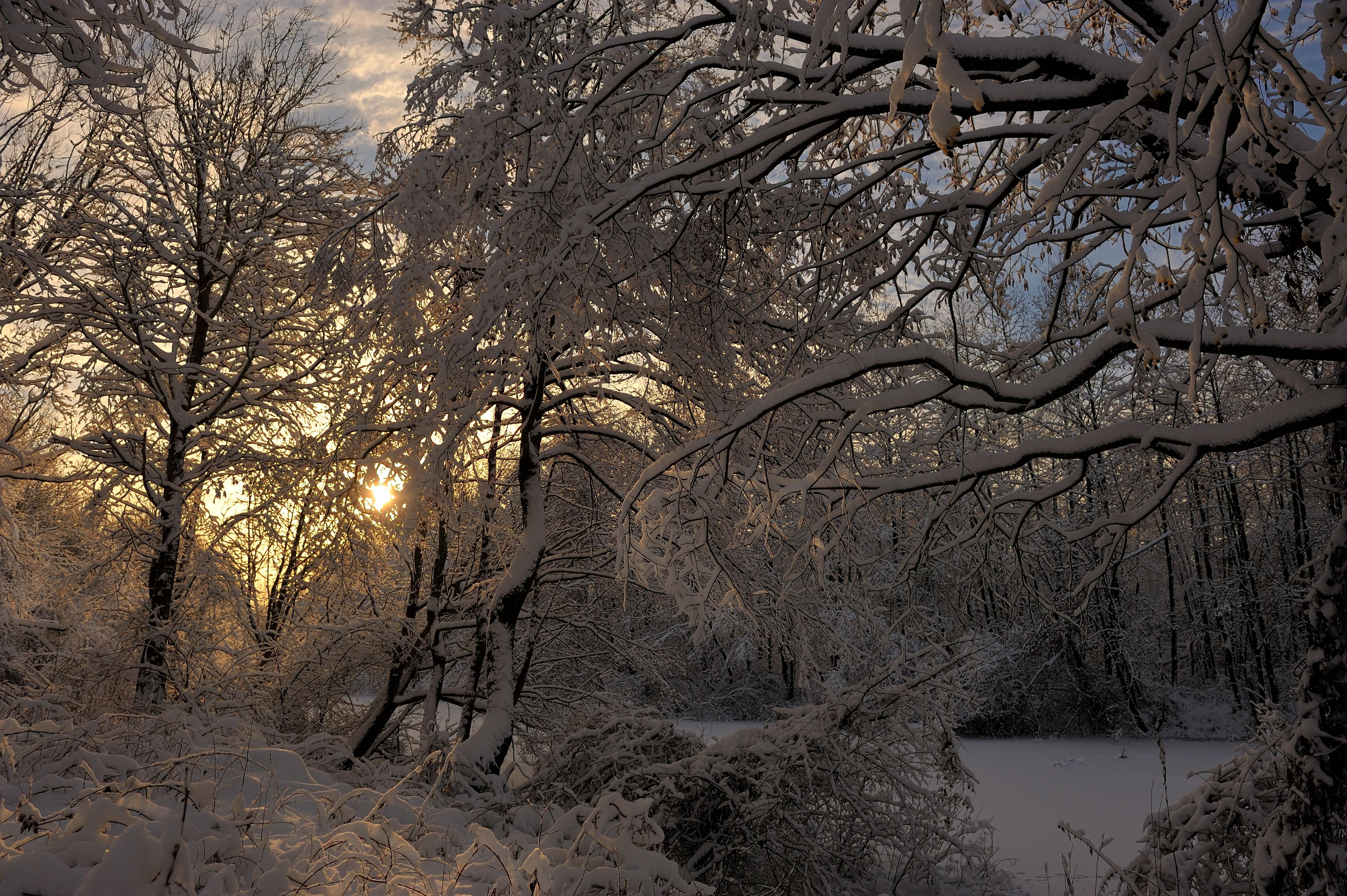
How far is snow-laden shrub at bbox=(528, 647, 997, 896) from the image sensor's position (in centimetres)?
643

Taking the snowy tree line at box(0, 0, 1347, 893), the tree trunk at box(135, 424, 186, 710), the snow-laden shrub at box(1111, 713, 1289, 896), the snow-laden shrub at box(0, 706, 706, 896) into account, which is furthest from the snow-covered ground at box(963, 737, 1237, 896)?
the tree trunk at box(135, 424, 186, 710)

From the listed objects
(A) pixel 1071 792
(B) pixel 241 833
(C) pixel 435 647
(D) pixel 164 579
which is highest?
(D) pixel 164 579

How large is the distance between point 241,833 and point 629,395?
4914 millimetres

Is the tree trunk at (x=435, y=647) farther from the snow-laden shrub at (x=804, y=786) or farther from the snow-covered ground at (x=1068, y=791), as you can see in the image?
the snow-covered ground at (x=1068, y=791)

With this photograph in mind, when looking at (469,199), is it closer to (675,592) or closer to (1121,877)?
(675,592)

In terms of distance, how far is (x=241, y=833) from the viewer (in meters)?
3.17

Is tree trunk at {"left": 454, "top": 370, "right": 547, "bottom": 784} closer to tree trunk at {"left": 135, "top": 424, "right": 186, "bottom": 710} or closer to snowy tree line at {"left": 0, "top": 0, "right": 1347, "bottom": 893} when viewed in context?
snowy tree line at {"left": 0, "top": 0, "right": 1347, "bottom": 893}

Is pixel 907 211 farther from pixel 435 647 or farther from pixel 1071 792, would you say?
pixel 1071 792

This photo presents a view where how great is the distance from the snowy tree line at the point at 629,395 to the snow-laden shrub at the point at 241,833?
0.05 m

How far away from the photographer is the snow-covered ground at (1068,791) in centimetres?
881

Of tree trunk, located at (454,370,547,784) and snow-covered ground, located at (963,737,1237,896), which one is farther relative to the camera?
snow-covered ground, located at (963,737,1237,896)

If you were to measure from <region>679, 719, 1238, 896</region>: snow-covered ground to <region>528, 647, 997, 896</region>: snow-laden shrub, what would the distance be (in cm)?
98

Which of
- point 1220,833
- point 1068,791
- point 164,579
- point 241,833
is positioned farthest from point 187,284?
point 1068,791

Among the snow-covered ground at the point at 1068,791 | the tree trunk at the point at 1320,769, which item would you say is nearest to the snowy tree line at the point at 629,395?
the tree trunk at the point at 1320,769
